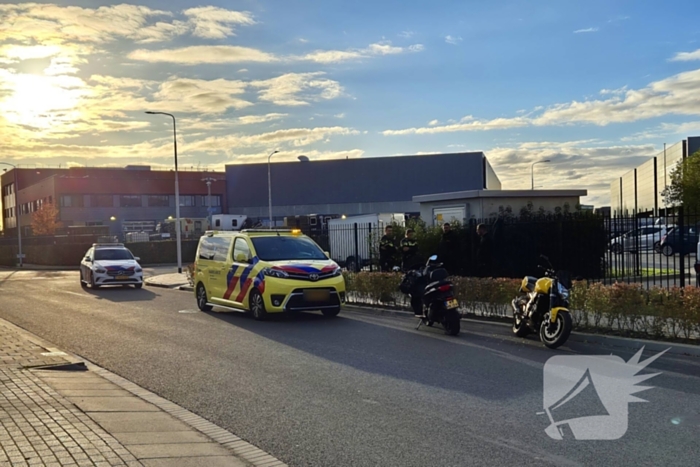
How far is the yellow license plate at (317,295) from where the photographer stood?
45.4 feet

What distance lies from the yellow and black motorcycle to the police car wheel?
520 centimetres

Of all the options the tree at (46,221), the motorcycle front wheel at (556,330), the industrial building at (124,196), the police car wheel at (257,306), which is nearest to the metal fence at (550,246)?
the police car wheel at (257,306)

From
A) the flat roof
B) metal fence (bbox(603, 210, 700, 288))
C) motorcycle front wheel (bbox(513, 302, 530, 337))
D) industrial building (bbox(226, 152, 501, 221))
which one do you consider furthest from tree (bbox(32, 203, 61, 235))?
motorcycle front wheel (bbox(513, 302, 530, 337))

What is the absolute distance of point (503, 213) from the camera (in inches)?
806

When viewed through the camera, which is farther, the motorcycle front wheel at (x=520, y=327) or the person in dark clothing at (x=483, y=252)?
the person in dark clothing at (x=483, y=252)

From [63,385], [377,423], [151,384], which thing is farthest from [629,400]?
[63,385]

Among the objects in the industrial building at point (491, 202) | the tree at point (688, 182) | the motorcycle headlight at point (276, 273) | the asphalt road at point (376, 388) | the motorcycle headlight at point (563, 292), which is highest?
the tree at point (688, 182)

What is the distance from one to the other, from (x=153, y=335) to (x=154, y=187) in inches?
2856

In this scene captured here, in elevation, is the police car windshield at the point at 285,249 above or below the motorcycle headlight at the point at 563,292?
above

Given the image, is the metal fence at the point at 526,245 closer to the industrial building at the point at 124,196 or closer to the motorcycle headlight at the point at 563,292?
the motorcycle headlight at the point at 563,292

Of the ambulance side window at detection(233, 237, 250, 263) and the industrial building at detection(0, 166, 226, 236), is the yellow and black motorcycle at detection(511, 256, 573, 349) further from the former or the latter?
the industrial building at detection(0, 166, 226, 236)

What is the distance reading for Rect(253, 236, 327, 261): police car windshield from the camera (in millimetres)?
14648

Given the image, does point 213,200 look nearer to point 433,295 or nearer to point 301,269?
point 301,269
